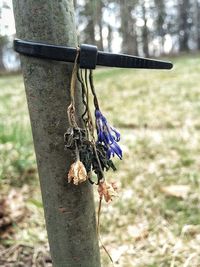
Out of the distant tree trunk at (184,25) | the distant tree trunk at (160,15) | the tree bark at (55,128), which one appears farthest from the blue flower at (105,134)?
the distant tree trunk at (160,15)

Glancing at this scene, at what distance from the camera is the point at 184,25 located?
19969 millimetres

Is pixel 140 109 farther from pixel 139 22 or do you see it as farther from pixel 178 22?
pixel 178 22

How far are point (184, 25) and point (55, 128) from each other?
20.4m

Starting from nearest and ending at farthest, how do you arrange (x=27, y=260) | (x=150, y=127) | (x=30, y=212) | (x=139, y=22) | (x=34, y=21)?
(x=34, y=21), (x=27, y=260), (x=30, y=212), (x=150, y=127), (x=139, y=22)

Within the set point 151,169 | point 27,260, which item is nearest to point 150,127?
point 151,169

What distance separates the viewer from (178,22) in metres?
20.4

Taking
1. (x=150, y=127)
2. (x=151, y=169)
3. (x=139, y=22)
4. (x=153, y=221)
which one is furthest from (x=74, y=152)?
(x=139, y=22)

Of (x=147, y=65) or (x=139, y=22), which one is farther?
(x=139, y=22)

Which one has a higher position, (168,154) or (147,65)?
(147,65)

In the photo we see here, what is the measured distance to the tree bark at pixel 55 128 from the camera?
77cm

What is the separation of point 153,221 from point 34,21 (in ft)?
4.18

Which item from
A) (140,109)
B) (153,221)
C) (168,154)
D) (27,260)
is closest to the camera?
(27,260)

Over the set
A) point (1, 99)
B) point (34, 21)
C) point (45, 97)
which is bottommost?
point (1, 99)

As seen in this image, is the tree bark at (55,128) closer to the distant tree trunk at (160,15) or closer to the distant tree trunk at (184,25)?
the distant tree trunk at (184,25)
